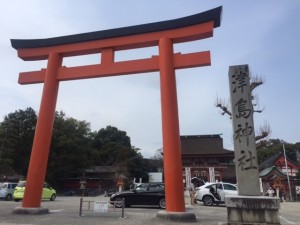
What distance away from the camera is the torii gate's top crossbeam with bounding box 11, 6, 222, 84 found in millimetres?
12016

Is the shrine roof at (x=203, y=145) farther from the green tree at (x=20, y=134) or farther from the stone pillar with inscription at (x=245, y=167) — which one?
the stone pillar with inscription at (x=245, y=167)

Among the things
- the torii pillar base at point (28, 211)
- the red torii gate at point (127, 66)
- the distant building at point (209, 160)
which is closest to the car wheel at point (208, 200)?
the red torii gate at point (127, 66)

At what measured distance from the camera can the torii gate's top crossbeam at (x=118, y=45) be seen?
39.4 ft

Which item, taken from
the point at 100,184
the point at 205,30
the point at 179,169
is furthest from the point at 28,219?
the point at 100,184

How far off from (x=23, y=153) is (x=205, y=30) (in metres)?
36.3

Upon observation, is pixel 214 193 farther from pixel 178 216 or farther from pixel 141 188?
pixel 178 216

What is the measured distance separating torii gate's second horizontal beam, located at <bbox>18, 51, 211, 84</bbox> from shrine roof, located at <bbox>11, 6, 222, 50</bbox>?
1.29 metres

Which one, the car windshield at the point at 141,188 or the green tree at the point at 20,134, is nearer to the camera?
the car windshield at the point at 141,188

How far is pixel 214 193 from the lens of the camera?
19.9 metres

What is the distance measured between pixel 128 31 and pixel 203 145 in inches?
1280

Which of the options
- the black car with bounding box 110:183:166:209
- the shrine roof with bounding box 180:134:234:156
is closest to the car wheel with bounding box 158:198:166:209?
the black car with bounding box 110:183:166:209

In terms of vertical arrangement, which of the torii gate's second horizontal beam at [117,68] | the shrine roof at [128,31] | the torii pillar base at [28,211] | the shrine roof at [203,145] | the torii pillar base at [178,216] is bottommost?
the torii pillar base at [178,216]

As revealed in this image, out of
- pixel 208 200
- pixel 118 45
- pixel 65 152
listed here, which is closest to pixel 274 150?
pixel 65 152

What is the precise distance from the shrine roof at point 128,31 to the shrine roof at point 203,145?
2965 centimetres
